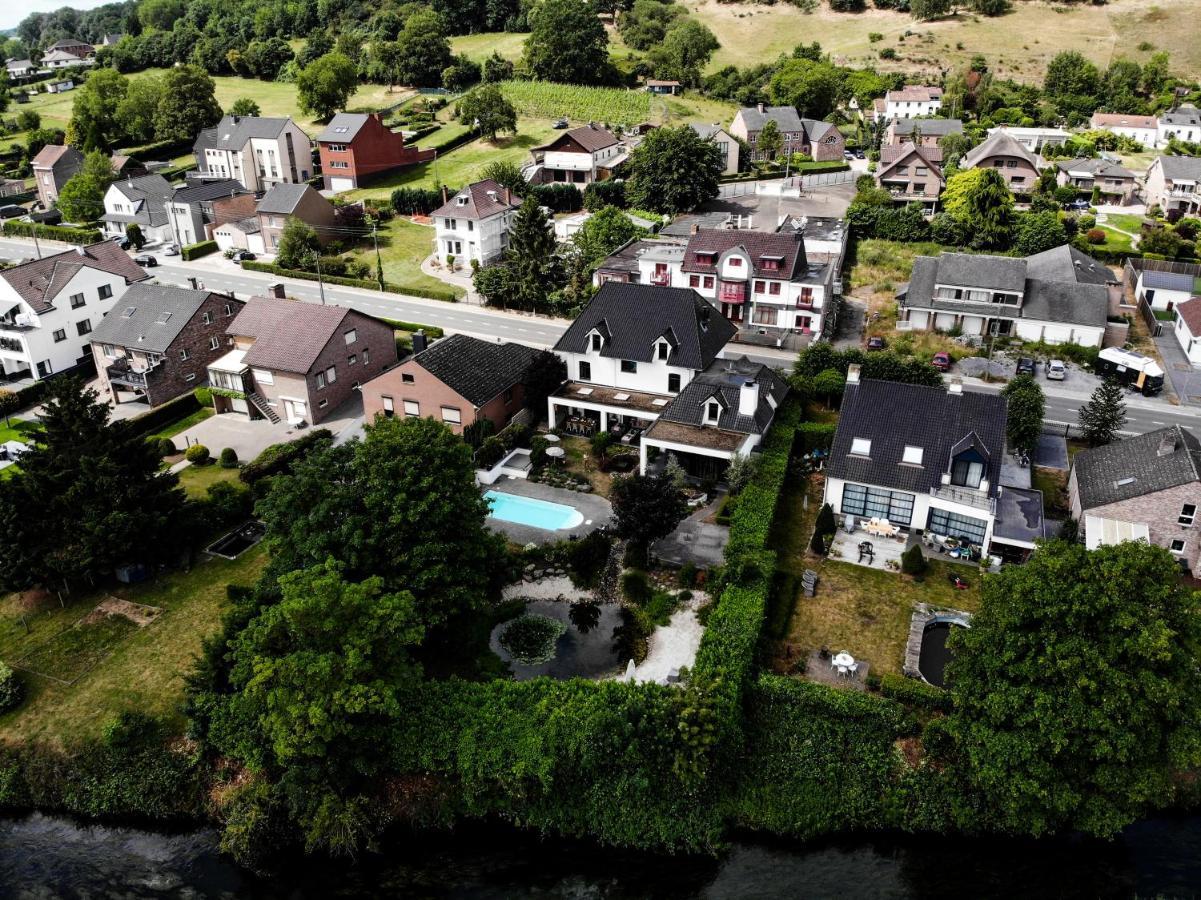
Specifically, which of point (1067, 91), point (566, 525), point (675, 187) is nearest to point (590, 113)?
point (675, 187)

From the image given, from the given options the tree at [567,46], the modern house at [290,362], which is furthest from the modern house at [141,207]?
the tree at [567,46]

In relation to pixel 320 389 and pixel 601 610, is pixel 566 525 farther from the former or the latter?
pixel 320 389

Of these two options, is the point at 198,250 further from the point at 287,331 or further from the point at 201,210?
the point at 287,331

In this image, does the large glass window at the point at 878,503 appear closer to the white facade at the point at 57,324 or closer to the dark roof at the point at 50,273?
the white facade at the point at 57,324

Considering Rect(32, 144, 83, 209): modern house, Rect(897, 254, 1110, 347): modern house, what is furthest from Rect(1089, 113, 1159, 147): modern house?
Rect(32, 144, 83, 209): modern house

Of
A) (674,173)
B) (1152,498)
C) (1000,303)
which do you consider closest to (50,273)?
(674,173)
